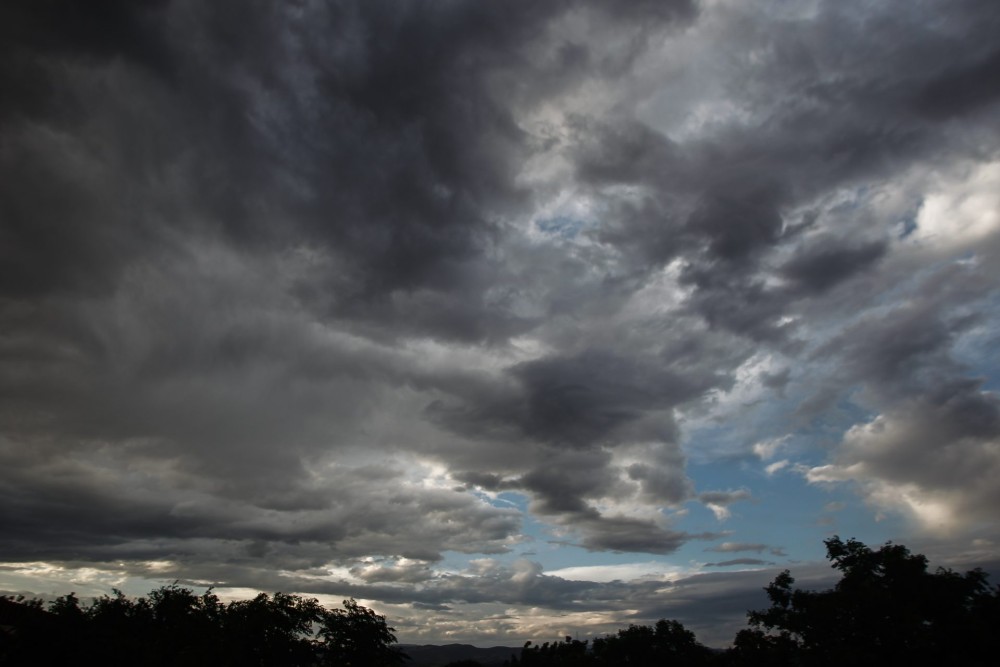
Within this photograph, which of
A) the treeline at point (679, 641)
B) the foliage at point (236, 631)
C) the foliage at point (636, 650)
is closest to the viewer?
the treeline at point (679, 641)

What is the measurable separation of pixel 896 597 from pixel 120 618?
81.2 m

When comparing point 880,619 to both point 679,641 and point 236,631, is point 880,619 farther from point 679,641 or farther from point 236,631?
point 236,631

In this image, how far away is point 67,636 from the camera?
2795 cm

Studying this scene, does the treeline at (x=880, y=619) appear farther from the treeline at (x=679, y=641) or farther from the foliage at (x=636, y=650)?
the foliage at (x=636, y=650)

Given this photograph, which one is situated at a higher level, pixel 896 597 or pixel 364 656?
pixel 896 597


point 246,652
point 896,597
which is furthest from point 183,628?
point 896,597

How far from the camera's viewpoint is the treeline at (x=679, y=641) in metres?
30.9

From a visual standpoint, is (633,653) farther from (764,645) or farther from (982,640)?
(982,640)

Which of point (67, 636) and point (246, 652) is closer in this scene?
point (67, 636)

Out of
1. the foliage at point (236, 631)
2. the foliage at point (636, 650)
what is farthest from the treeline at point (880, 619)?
the foliage at point (236, 631)

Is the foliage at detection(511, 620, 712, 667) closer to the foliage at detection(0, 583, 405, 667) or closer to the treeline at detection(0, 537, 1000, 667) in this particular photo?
the treeline at detection(0, 537, 1000, 667)

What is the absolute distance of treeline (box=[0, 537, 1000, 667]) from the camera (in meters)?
30.9

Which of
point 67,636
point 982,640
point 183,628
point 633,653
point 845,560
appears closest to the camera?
point 67,636

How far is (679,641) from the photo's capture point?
79875 millimetres
